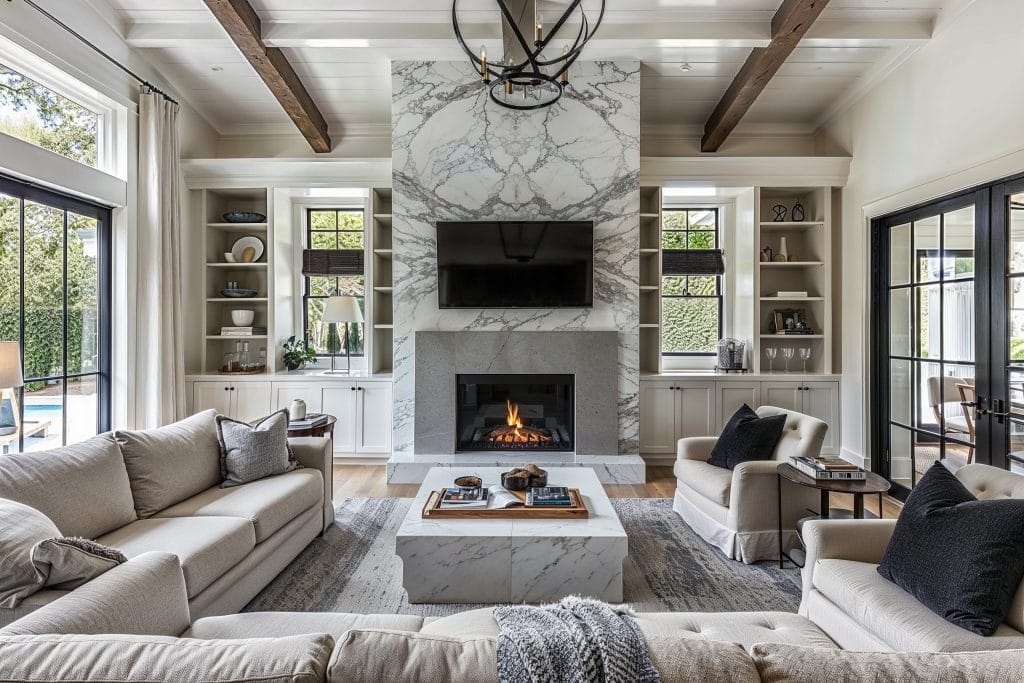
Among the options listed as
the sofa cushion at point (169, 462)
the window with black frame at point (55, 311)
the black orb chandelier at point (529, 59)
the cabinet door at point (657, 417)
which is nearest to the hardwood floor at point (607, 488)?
Result: the cabinet door at point (657, 417)

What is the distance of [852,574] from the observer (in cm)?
183

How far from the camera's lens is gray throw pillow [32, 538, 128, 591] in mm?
1494

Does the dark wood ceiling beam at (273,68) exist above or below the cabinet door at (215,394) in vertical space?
above

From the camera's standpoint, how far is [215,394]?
4926mm

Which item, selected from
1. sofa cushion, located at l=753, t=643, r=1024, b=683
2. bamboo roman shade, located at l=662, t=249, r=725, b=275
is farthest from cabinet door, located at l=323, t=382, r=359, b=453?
sofa cushion, located at l=753, t=643, r=1024, b=683

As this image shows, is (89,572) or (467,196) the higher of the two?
(467,196)

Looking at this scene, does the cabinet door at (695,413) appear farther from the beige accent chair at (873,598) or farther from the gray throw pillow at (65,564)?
the gray throw pillow at (65,564)

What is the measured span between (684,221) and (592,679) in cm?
530

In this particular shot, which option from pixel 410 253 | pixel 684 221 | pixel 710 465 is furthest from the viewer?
pixel 684 221

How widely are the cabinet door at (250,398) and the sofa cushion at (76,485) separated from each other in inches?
97.9

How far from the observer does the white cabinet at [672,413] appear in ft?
16.1

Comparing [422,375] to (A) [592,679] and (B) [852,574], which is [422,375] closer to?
(B) [852,574]

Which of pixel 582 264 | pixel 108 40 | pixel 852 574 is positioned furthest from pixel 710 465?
pixel 108 40

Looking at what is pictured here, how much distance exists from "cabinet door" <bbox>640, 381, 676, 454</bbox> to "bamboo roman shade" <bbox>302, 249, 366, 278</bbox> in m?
2.97
